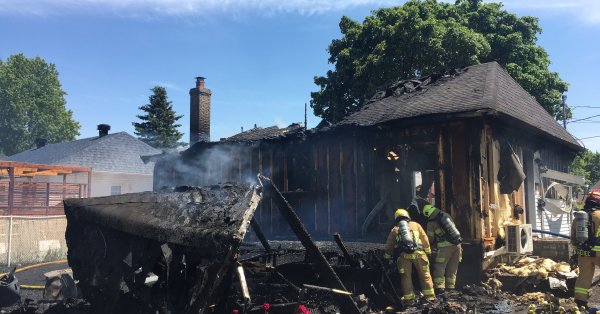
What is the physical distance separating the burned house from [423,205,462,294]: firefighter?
77 centimetres

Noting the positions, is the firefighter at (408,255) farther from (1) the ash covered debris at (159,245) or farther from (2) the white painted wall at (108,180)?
(2) the white painted wall at (108,180)

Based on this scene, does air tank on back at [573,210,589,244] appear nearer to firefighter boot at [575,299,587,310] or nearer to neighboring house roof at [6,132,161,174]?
firefighter boot at [575,299,587,310]

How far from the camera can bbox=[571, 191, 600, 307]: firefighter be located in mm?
7230

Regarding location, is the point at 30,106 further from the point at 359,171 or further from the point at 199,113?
the point at 359,171

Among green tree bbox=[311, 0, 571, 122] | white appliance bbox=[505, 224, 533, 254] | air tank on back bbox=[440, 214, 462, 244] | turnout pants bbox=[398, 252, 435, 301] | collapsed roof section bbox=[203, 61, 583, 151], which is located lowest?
turnout pants bbox=[398, 252, 435, 301]

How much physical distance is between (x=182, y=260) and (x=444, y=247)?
5.64 m

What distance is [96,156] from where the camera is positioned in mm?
28172

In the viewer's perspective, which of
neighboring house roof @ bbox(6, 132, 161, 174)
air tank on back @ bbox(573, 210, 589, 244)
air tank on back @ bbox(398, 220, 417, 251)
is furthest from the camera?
neighboring house roof @ bbox(6, 132, 161, 174)

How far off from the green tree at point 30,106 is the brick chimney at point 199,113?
39798 millimetres

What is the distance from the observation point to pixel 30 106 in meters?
49.5

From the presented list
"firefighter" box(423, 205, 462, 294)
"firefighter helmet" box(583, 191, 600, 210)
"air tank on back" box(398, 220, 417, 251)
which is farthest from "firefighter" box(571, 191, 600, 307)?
"air tank on back" box(398, 220, 417, 251)

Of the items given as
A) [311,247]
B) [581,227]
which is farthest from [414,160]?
[311,247]

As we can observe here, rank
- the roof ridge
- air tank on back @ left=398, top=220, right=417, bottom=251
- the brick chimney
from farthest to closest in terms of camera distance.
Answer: the brick chimney < the roof ridge < air tank on back @ left=398, top=220, right=417, bottom=251

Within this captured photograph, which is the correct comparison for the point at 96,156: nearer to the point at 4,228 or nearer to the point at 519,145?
the point at 4,228
